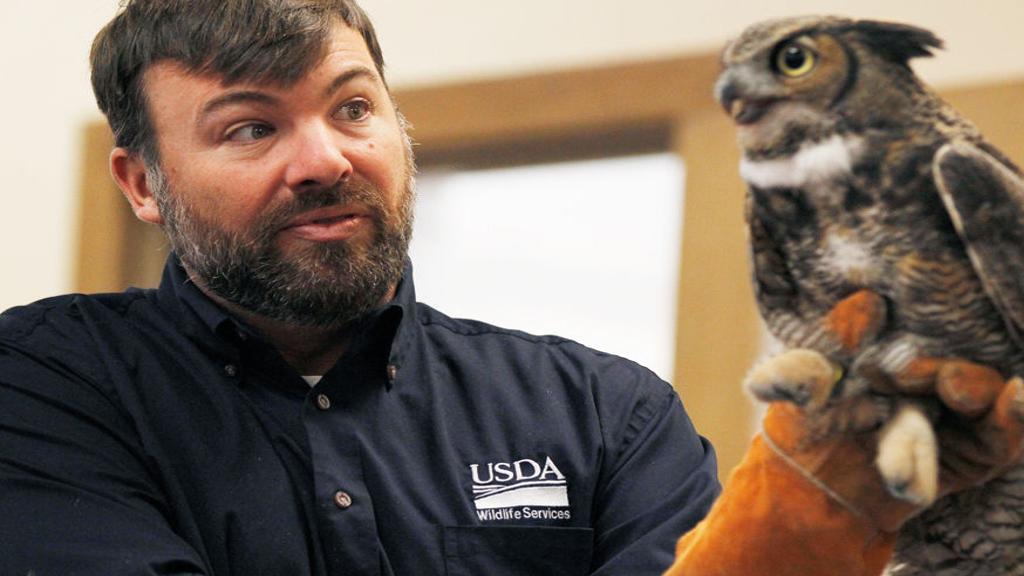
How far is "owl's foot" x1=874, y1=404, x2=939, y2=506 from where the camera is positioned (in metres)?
0.87

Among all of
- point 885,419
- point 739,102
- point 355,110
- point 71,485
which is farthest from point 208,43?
point 885,419

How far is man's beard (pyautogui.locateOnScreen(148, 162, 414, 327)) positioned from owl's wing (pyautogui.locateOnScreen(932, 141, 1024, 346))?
81 cm

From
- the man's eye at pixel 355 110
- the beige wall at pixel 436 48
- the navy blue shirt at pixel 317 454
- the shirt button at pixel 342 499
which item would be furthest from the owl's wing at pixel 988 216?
the beige wall at pixel 436 48

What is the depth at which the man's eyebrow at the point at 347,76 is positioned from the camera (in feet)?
5.17

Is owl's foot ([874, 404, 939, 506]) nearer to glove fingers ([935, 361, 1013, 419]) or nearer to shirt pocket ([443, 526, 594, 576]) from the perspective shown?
glove fingers ([935, 361, 1013, 419])

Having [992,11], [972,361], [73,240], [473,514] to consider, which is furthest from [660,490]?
[73,240]

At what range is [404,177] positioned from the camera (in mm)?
1655

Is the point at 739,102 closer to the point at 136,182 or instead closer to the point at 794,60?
the point at 794,60

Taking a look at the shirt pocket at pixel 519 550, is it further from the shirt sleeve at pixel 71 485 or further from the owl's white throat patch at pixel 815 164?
the owl's white throat patch at pixel 815 164

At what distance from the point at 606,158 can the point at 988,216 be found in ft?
5.83

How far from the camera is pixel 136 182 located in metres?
1.81

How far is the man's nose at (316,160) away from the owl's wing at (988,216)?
2.61 feet

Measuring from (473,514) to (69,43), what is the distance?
210 cm

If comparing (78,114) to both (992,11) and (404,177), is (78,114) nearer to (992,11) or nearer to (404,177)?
(404,177)
